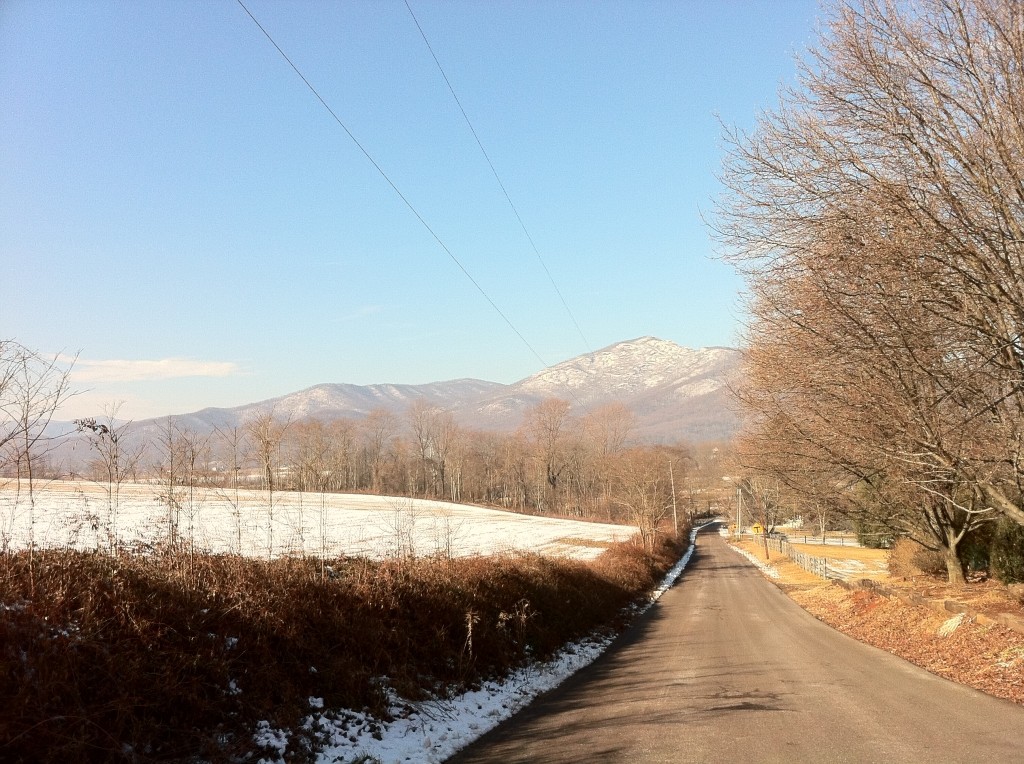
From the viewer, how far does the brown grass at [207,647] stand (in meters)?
5.46

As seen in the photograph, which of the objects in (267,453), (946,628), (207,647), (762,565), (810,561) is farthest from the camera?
(762,565)

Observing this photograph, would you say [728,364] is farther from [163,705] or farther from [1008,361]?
[163,705]

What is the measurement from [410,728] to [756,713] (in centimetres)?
440

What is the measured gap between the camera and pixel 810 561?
39.2m

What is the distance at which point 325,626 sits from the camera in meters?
8.94

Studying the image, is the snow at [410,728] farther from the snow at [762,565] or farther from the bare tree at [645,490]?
the snow at [762,565]

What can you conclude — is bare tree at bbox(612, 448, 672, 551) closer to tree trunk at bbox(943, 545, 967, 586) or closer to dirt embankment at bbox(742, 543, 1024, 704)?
dirt embankment at bbox(742, 543, 1024, 704)

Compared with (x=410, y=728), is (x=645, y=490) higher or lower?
lower

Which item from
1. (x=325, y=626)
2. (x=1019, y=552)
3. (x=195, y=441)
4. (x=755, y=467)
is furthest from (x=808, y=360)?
(x=1019, y=552)

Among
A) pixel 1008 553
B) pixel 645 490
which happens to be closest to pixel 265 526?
pixel 1008 553

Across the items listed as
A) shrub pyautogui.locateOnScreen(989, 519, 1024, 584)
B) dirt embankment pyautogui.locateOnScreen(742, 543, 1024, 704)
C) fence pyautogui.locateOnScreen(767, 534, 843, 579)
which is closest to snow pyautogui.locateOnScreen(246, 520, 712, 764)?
dirt embankment pyautogui.locateOnScreen(742, 543, 1024, 704)

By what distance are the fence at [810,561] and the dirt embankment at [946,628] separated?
35.6 feet

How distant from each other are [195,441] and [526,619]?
24.9 feet

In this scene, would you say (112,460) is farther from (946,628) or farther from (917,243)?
(946,628)
